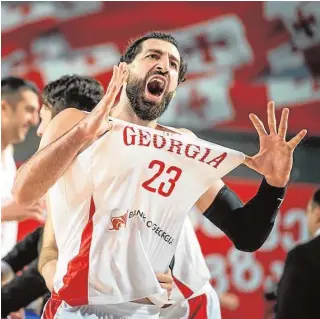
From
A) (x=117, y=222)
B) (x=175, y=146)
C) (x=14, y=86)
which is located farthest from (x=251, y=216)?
(x=14, y=86)

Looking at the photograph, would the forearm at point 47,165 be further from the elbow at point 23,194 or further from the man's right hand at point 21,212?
the man's right hand at point 21,212

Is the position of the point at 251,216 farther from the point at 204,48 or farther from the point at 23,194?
the point at 204,48

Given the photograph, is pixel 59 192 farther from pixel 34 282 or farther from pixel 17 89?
pixel 17 89

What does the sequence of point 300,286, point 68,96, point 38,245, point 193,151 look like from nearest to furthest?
point 300,286
point 193,151
point 68,96
point 38,245

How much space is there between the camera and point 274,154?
1968mm

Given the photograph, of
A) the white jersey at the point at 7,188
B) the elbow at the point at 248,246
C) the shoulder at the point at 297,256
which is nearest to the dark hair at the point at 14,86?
the white jersey at the point at 7,188

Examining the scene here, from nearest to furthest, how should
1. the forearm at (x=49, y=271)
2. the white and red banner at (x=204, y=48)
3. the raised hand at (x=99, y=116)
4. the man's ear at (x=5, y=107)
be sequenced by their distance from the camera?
the raised hand at (x=99, y=116) → the forearm at (x=49, y=271) → the man's ear at (x=5, y=107) → the white and red banner at (x=204, y=48)

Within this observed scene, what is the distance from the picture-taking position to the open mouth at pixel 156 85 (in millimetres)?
2014

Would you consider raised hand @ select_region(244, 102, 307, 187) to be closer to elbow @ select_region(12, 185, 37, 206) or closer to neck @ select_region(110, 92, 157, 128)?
neck @ select_region(110, 92, 157, 128)

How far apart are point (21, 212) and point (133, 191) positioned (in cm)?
78

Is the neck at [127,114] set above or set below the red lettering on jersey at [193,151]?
above

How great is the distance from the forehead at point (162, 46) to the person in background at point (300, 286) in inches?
28.5

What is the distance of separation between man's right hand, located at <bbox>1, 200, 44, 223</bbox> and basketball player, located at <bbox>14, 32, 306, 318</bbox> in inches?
21.1

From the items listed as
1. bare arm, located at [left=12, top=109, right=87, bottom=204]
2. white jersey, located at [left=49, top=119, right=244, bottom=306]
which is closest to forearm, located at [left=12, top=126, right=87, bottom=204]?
bare arm, located at [left=12, top=109, right=87, bottom=204]
